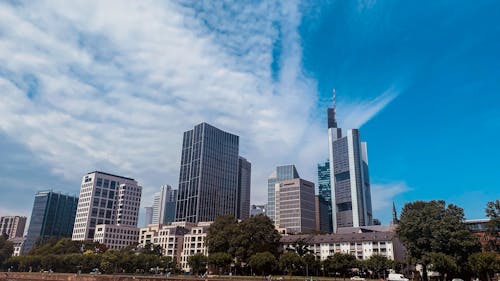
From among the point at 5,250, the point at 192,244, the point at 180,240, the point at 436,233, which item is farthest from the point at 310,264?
the point at 5,250

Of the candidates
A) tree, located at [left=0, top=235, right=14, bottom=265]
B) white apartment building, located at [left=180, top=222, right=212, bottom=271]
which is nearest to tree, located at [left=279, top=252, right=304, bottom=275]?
white apartment building, located at [left=180, top=222, right=212, bottom=271]

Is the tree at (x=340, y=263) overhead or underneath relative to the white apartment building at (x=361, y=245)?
underneath

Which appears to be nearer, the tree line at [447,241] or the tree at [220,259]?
the tree line at [447,241]

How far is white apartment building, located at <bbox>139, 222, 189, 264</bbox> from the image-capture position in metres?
170

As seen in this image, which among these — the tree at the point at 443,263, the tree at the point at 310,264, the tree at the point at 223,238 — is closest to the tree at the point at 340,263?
the tree at the point at 310,264

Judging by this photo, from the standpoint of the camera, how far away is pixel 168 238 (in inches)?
6885

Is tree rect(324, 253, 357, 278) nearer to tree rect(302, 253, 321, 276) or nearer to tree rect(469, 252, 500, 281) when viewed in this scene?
tree rect(302, 253, 321, 276)

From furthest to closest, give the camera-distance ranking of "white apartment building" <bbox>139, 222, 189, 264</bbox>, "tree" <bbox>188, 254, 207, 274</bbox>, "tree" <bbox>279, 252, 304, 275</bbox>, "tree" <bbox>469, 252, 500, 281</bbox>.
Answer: "white apartment building" <bbox>139, 222, 189, 264</bbox> → "tree" <bbox>188, 254, 207, 274</bbox> → "tree" <bbox>279, 252, 304, 275</bbox> → "tree" <bbox>469, 252, 500, 281</bbox>

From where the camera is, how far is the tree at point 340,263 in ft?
336

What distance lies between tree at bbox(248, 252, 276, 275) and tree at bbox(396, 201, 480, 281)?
31413mm

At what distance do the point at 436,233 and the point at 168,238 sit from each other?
12202 centimetres

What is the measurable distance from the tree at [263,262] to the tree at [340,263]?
15.5m

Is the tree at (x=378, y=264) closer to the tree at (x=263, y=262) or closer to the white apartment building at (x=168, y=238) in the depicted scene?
the tree at (x=263, y=262)

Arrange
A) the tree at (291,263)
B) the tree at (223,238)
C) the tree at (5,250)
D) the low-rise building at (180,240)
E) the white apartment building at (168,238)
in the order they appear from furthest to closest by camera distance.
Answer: the white apartment building at (168,238), the low-rise building at (180,240), the tree at (5,250), the tree at (223,238), the tree at (291,263)
